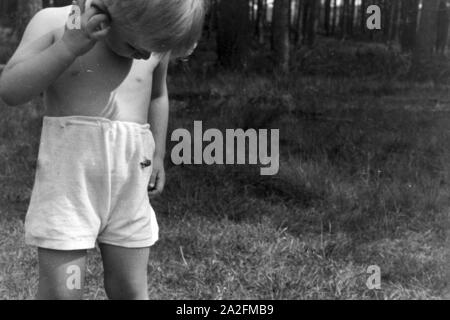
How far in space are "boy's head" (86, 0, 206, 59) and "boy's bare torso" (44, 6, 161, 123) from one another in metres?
0.07

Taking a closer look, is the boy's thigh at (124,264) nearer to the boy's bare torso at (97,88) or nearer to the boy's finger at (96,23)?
the boy's bare torso at (97,88)

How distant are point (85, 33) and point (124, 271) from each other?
0.45m

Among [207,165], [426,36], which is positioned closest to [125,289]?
[207,165]

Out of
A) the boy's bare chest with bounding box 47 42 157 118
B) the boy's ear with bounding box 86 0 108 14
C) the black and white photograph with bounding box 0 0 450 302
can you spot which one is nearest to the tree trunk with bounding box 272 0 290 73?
the black and white photograph with bounding box 0 0 450 302

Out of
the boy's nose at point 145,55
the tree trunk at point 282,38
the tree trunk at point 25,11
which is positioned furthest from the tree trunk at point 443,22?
the boy's nose at point 145,55

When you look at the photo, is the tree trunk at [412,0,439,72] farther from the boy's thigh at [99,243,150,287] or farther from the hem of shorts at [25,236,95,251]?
the hem of shorts at [25,236,95,251]

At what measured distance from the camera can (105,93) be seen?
3.97ft

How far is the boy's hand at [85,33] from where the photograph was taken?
1077 mm

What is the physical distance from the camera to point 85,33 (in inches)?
42.6

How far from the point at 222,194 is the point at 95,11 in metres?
1.15

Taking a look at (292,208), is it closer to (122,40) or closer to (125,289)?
(125,289)

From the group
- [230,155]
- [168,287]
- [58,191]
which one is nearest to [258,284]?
[168,287]

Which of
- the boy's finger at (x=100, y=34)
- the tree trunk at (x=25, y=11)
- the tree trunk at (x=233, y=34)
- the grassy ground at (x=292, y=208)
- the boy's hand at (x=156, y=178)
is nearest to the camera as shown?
the boy's finger at (x=100, y=34)

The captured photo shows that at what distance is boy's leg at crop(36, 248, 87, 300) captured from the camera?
1170mm
